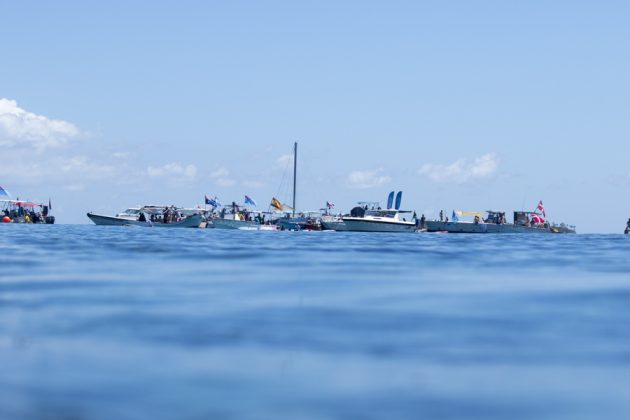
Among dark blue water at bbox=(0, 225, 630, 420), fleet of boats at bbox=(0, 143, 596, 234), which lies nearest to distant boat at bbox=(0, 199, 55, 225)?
fleet of boats at bbox=(0, 143, 596, 234)

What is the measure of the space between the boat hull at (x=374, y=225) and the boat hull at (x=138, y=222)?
13.2 m

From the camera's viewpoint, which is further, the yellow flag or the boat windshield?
the yellow flag

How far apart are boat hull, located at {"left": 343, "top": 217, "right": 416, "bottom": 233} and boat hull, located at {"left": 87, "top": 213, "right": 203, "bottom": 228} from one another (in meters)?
13.2

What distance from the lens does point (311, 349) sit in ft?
21.7

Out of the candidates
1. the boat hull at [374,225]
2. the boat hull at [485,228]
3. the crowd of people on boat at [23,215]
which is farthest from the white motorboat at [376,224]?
the crowd of people on boat at [23,215]

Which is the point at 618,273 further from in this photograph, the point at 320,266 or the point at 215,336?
the point at 215,336

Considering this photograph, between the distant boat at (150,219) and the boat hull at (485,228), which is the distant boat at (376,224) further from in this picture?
the distant boat at (150,219)

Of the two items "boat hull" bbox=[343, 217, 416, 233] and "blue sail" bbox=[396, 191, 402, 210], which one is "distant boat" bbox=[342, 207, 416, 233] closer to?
"boat hull" bbox=[343, 217, 416, 233]

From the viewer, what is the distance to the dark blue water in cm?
502

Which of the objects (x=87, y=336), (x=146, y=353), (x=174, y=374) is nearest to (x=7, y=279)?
(x=87, y=336)

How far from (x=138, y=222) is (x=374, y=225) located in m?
21.0

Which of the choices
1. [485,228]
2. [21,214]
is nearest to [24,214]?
[21,214]

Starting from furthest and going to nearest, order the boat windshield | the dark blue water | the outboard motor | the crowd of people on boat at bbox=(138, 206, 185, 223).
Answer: the outboard motor
the boat windshield
the crowd of people on boat at bbox=(138, 206, 185, 223)
the dark blue water

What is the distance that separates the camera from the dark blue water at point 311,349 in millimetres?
5023
